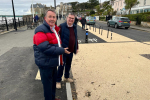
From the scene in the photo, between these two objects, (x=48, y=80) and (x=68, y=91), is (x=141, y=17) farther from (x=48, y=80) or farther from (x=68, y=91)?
(x=48, y=80)

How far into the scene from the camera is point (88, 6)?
417 feet

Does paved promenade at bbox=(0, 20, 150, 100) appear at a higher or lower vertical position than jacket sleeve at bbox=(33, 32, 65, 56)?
lower

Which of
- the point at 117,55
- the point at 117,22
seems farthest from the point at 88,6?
the point at 117,55

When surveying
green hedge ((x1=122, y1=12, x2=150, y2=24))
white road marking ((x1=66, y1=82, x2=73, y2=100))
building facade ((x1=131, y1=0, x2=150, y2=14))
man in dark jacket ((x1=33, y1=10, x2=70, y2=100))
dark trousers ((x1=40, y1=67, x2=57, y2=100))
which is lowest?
white road marking ((x1=66, y1=82, x2=73, y2=100))

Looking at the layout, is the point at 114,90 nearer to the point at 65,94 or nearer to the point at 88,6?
the point at 65,94

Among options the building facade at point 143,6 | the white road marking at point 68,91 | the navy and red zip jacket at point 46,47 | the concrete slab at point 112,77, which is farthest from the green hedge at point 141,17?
the navy and red zip jacket at point 46,47

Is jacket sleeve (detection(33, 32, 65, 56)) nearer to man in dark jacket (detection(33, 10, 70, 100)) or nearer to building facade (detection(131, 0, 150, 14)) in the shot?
man in dark jacket (detection(33, 10, 70, 100))

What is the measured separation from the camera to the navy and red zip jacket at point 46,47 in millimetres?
2100

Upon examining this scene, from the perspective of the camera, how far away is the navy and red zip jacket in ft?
6.89

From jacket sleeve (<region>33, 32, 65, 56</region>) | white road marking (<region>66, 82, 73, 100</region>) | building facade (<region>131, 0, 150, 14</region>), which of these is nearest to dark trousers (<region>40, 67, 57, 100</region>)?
jacket sleeve (<region>33, 32, 65, 56</region>)

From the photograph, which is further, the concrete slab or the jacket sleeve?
the concrete slab

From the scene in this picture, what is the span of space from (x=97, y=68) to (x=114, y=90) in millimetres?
1534

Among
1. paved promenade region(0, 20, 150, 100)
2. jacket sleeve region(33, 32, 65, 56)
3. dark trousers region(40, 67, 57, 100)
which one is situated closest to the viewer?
jacket sleeve region(33, 32, 65, 56)

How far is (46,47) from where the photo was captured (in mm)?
2096
